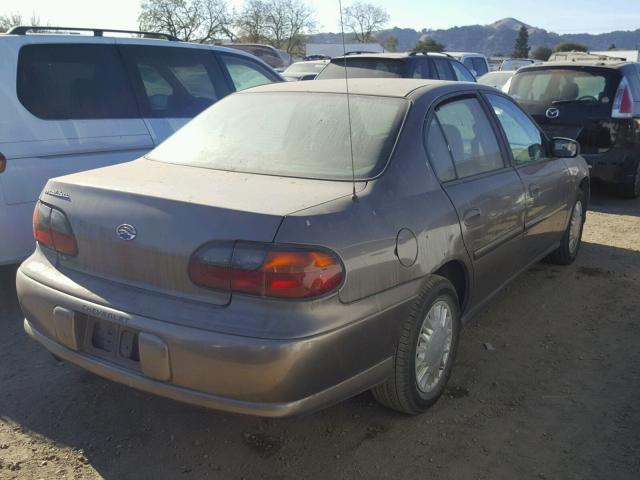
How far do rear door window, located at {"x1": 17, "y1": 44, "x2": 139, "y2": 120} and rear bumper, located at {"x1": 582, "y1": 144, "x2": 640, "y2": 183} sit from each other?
18.0ft

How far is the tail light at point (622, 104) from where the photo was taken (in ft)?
24.9

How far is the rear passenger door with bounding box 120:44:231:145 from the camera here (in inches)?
201

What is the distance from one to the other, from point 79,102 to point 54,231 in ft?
6.90

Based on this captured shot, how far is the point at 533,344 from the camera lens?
13.0 ft

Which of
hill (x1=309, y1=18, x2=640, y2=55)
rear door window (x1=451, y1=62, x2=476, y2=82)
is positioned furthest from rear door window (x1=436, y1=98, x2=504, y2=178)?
hill (x1=309, y1=18, x2=640, y2=55)

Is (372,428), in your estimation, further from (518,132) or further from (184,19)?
(184,19)

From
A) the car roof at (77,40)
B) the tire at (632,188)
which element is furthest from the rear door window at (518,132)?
the tire at (632,188)

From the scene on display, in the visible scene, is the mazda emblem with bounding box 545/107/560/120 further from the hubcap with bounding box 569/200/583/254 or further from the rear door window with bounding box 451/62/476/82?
the hubcap with bounding box 569/200/583/254

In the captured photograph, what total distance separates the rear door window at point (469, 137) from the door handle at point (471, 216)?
0.20 m

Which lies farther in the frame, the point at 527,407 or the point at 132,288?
A: the point at 527,407

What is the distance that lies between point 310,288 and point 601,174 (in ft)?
21.2

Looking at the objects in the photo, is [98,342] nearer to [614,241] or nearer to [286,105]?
[286,105]

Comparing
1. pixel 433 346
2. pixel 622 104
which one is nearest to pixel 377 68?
pixel 622 104

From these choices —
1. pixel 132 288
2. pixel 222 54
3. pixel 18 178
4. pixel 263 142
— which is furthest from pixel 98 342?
pixel 222 54
